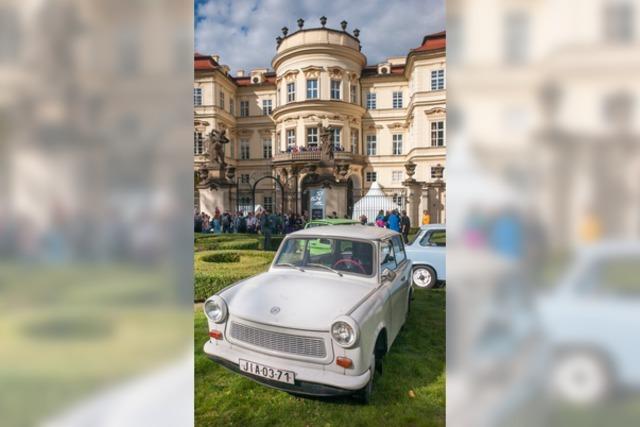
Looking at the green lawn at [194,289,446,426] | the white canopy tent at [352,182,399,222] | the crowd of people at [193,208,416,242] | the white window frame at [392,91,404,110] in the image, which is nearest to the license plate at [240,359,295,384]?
the green lawn at [194,289,446,426]

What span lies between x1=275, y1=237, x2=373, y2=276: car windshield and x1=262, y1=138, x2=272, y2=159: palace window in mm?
21354

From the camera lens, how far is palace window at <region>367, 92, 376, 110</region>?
22.3m

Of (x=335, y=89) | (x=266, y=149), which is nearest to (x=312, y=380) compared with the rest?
(x=335, y=89)

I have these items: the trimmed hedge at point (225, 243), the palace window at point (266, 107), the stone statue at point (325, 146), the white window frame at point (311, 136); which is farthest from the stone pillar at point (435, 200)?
the palace window at point (266, 107)

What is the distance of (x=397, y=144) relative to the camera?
22531mm

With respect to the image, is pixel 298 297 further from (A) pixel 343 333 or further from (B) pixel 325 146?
(B) pixel 325 146

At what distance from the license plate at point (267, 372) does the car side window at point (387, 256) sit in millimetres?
1282

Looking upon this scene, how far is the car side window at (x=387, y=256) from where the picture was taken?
3187 mm

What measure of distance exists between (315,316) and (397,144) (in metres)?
21.6

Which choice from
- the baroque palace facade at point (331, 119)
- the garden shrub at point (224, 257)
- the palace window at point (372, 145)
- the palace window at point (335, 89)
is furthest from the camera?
the palace window at point (372, 145)
